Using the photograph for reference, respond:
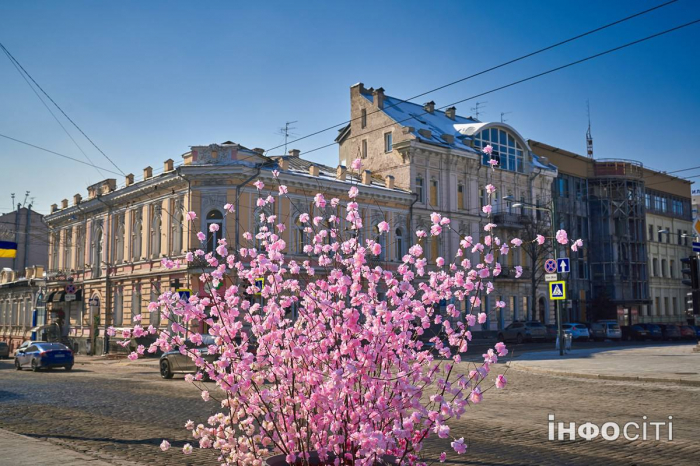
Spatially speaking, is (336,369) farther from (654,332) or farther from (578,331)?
(654,332)

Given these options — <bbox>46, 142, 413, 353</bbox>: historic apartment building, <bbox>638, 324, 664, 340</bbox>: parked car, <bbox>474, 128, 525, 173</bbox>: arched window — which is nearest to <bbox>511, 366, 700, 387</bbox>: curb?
<bbox>46, 142, 413, 353</bbox>: historic apartment building

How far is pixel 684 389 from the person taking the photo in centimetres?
1611

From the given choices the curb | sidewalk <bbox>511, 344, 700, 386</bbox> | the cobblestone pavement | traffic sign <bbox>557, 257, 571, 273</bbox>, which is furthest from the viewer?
traffic sign <bbox>557, 257, 571, 273</bbox>

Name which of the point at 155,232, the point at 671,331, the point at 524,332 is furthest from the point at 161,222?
the point at 671,331

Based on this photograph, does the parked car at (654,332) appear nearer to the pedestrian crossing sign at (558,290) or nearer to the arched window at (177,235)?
the pedestrian crossing sign at (558,290)

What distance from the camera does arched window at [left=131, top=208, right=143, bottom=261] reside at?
131 feet

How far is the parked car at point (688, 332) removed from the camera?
5262cm

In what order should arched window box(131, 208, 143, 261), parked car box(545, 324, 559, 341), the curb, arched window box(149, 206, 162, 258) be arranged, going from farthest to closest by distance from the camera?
parked car box(545, 324, 559, 341) < arched window box(131, 208, 143, 261) < arched window box(149, 206, 162, 258) < the curb

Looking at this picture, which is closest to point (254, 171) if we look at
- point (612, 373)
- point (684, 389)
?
point (612, 373)

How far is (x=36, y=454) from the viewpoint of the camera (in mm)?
8539

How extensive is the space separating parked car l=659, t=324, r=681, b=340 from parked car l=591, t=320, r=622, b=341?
4.54 meters

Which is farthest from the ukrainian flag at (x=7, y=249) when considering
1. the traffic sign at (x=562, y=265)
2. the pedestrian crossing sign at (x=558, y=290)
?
the pedestrian crossing sign at (x=558, y=290)

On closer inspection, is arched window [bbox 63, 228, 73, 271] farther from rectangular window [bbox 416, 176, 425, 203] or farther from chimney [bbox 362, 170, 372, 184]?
rectangular window [bbox 416, 176, 425, 203]

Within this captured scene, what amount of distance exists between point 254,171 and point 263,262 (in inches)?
1161
